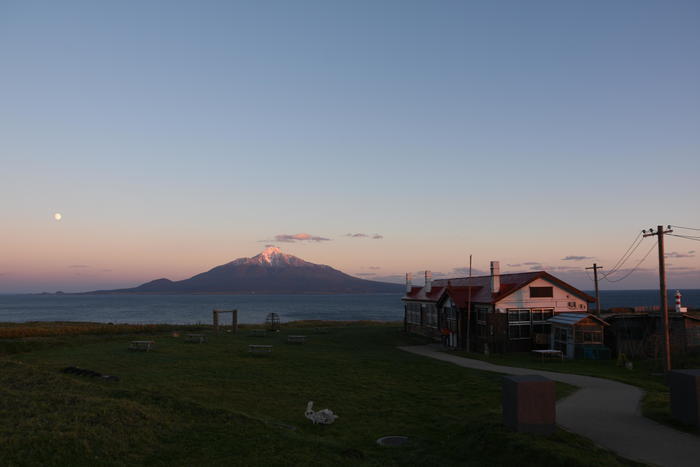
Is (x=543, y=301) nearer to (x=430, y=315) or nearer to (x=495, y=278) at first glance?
(x=495, y=278)

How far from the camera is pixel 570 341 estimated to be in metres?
33.3

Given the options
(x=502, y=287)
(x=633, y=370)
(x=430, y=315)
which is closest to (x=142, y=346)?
(x=430, y=315)

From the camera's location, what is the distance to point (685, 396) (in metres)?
13.8

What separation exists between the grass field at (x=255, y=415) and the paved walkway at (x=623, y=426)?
42.6 inches

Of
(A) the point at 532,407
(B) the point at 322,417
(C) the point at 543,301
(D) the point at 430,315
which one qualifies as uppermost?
(C) the point at 543,301

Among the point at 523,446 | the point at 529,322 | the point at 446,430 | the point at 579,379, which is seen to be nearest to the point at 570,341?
the point at 529,322

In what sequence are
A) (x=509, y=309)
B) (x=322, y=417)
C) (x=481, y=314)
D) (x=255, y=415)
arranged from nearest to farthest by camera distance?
(x=322, y=417) < (x=255, y=415) < (x=509, y=309) < (x=481, y=314)

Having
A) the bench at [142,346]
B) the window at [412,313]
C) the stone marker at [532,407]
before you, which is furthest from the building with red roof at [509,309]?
the stone marker at [532,407]

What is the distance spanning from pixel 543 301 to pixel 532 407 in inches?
1051

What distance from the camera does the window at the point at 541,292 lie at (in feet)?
121

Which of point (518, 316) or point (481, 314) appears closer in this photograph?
point (518, 316)

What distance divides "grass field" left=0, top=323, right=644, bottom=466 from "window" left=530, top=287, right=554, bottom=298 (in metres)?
12.3

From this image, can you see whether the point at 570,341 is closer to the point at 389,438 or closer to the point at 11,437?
the point at 389,438

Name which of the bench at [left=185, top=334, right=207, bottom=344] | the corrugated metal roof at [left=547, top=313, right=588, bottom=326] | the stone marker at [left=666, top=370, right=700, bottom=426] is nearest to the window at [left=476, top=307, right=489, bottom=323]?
the corrugated metal roof at [left=547, top=313, right=588, bottom=326]
